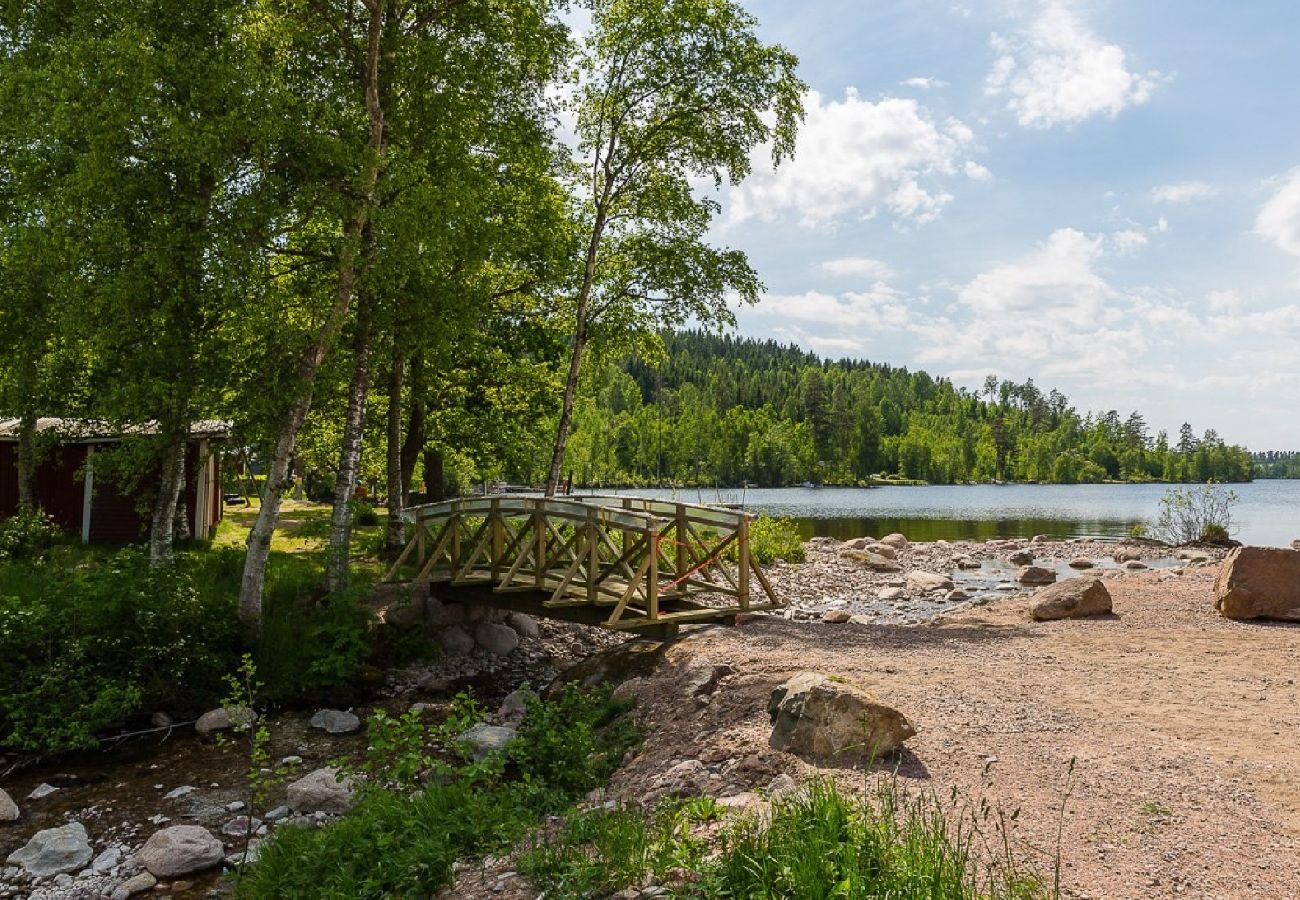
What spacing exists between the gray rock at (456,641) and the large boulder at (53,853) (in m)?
5.89

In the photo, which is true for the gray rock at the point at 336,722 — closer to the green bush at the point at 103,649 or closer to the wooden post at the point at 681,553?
the green bush at the point at 103,649

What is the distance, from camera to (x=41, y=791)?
8.18 m

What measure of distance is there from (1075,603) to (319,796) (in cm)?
1092

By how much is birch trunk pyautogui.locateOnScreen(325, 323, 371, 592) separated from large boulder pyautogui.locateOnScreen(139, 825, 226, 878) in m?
5.75

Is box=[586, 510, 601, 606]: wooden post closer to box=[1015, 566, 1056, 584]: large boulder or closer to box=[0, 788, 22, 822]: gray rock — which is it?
box=[0, 788, 22, 822]: gray rock

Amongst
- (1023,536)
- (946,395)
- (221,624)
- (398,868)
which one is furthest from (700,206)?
(946,395)

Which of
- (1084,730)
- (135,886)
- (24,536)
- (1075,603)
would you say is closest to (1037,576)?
(1075,603)

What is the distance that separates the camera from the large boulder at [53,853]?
656cm

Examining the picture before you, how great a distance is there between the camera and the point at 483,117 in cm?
1364

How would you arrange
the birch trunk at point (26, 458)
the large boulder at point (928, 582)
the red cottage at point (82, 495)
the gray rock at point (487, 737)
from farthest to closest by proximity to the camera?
the large boulder at point (928, 582) → the red cottage at point (82, 495) → the birch trunk at point (26, 458) → the gray rock at point (487, 737)

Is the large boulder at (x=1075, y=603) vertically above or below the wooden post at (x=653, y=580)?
below

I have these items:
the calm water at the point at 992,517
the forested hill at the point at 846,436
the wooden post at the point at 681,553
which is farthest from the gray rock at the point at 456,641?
the forested hill at the point at 846,436

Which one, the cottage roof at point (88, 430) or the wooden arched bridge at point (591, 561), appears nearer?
the wooden arched bridge at point (591, 561)

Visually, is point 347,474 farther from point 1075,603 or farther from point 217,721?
point 1075,603
